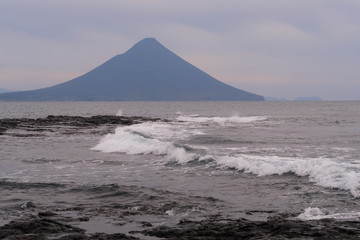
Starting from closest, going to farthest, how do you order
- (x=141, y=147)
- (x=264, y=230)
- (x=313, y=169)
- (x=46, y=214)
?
(x=264, y=230) < (x=46, y=214) < (x=313, y=169) < (x=141, y=147)

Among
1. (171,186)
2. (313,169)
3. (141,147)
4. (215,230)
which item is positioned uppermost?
(313,169)

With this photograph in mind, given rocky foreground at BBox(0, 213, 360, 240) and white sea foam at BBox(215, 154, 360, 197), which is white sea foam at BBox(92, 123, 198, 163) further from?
rocky foreground at BBox(0, 213, 360, 240)

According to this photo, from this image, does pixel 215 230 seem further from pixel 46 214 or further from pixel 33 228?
pixel 46 214

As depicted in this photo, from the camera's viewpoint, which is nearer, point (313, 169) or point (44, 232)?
point (44, 232)

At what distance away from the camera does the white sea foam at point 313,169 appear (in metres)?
14.6

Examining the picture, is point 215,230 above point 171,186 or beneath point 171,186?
above

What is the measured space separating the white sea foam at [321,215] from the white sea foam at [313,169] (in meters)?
2.38

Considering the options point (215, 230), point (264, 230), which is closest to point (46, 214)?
point (215, 230)

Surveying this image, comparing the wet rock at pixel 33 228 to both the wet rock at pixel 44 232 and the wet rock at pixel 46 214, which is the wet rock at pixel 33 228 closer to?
the wet rock at pixel 44 232

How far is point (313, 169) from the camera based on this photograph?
54.9ft

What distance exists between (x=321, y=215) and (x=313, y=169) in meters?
6.09

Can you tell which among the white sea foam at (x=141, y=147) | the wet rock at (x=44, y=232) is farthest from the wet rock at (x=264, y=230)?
the white sea foam at (x=141, y=147)

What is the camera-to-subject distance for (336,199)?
12.7 metres

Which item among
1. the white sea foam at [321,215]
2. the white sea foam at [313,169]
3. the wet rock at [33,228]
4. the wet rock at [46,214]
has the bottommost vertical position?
the wet rock at [46,214]
